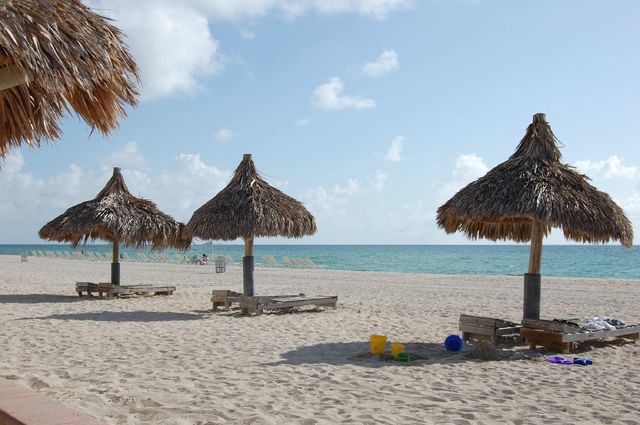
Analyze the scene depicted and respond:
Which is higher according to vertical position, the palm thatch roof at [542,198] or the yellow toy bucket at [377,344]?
the palm thatch roof at [542,198]

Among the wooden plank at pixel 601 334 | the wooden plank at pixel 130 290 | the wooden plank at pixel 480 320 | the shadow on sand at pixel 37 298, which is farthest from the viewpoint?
the wooden plank at pixel 130 290

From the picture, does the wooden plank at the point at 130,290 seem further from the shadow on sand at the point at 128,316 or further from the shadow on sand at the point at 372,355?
the shadow on sand at the point at 372,355

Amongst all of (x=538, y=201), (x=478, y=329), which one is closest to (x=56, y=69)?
(x=538, y=201)

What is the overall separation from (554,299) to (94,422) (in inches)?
560

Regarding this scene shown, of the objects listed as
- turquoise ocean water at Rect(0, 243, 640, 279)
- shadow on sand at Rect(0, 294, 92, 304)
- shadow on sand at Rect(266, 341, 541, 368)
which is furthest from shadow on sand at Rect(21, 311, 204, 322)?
turquoise ocean water at Rect(0, 243, 640, 279)

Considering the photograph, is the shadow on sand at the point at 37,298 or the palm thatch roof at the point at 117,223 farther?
the palm thatch roof at the point at 117,223

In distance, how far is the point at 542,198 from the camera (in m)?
7.51

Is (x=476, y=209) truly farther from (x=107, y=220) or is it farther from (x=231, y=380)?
(x=107, y=220)

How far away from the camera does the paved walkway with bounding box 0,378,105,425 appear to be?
10.3ft

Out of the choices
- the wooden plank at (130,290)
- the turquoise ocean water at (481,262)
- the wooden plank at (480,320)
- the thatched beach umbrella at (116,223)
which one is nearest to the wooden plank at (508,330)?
the wooden plank at (480,320)

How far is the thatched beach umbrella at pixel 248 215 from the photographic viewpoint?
37.6ft

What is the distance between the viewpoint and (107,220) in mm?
13703

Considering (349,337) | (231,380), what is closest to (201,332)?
(349,337)

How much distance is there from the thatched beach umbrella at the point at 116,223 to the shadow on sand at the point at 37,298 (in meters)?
1.09
